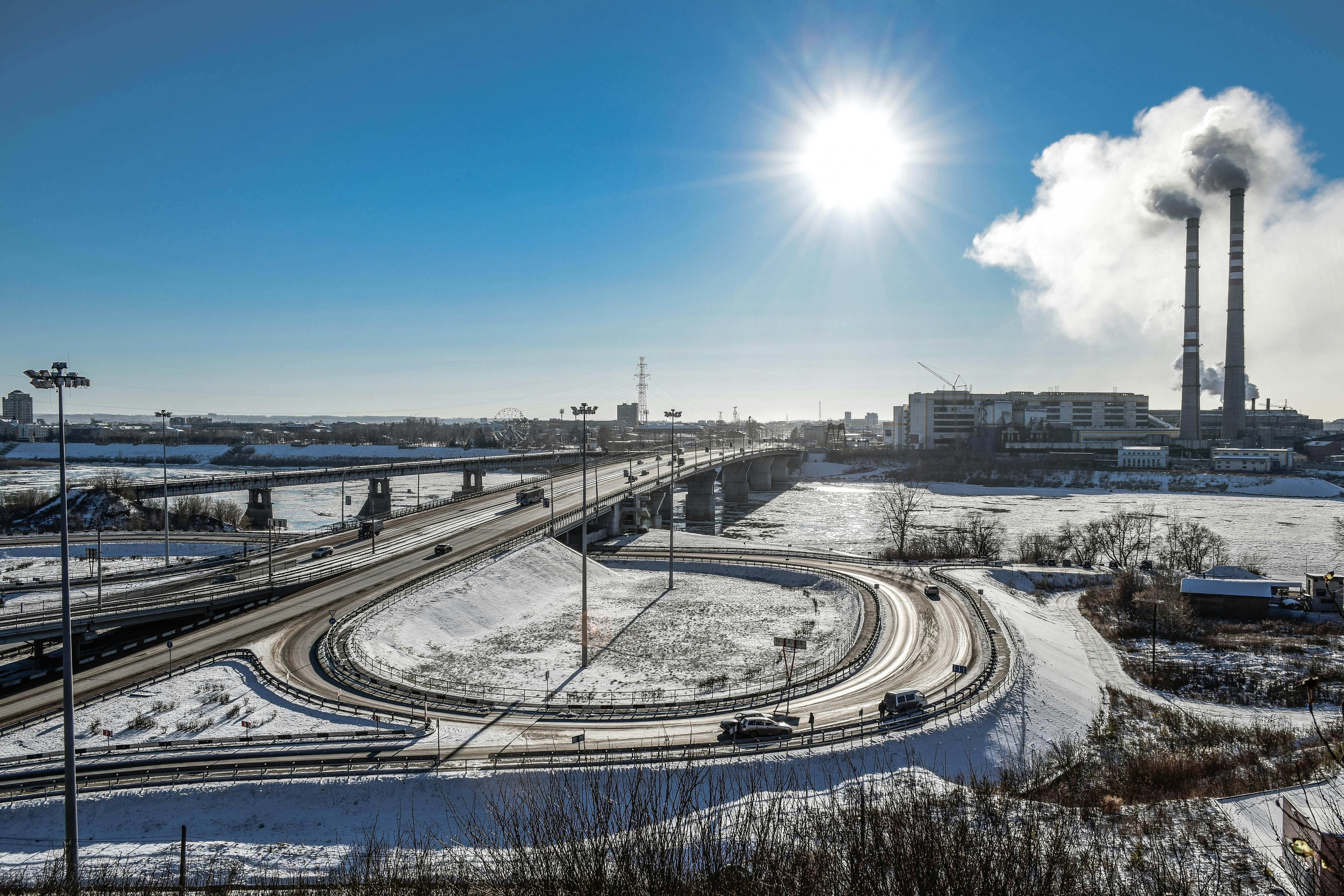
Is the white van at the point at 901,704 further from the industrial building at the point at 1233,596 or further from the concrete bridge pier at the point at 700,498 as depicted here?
the concrete bridge pier at the point at 700,498

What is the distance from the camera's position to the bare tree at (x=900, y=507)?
59.2 m

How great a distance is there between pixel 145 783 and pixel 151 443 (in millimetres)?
221551

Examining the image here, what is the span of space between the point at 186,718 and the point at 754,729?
56.5 feet

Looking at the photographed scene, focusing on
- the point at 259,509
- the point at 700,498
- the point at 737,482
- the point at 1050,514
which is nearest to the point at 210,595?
the point at 259,509

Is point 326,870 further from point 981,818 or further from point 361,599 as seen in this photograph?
point 361,599

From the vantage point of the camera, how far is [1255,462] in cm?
11012

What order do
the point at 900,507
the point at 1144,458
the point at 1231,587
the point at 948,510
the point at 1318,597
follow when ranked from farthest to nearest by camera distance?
1. the point at 1144,458
2. the point at 948,510
3. the point at 900,507
4. the point at 1231,587
5. the point at 1318,597

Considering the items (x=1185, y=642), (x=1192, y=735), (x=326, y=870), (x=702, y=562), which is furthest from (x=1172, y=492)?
(x=326, y=870)

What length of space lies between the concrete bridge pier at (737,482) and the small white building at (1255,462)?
244ft

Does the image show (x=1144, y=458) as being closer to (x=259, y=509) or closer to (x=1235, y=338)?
(x=1235, y=338)

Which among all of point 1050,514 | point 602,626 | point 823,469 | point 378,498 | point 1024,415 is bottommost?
point 602,626

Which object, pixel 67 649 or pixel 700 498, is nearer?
pixel 67 649

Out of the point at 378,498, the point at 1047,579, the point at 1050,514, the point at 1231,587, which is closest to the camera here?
the point at 1231,587

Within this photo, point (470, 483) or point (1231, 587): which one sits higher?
point (470, 483)
